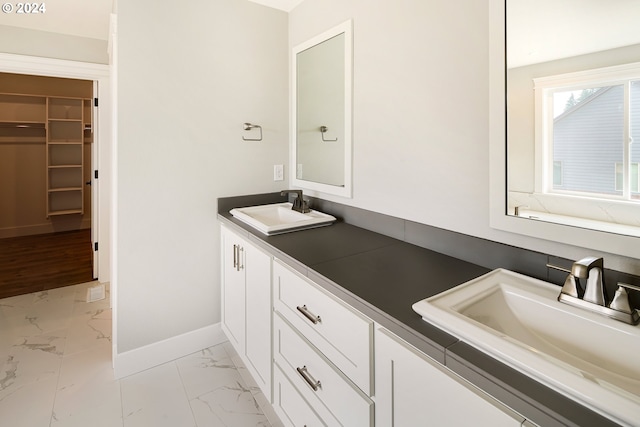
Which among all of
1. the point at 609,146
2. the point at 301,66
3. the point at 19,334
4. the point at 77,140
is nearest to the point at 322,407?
the point at 609,146

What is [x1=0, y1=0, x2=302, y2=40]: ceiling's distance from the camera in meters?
2.36

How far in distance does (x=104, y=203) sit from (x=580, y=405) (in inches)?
152

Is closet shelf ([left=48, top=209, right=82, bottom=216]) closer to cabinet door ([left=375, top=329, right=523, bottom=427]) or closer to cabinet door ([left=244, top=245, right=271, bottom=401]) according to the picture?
cabinet door ([left=244, top=245, right=271, bottom=401])

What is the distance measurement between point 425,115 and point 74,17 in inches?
111

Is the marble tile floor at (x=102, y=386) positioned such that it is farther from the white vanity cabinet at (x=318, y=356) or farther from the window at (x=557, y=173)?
the window at (x=557, y=173)

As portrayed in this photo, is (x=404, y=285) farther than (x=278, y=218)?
No

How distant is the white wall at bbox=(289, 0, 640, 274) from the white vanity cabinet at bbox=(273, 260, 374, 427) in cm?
63

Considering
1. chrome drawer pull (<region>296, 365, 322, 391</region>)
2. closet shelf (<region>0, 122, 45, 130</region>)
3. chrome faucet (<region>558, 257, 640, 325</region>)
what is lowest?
chrome drawer pull (<region>296, 365, 322, 391</region>)

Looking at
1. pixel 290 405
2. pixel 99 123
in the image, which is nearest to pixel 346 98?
pixel 290 405

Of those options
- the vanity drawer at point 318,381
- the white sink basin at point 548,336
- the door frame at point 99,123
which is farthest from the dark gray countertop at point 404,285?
the door frame at point 99,123

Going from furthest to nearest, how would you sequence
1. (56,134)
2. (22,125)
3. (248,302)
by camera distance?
(56,134)
(22,125)
(248,302)

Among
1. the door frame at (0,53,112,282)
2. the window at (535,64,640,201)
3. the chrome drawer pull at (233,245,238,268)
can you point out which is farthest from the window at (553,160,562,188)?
the door frame at (0,53,112,282)

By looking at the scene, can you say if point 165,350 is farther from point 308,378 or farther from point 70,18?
point 70,18

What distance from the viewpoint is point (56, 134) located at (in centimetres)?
518
